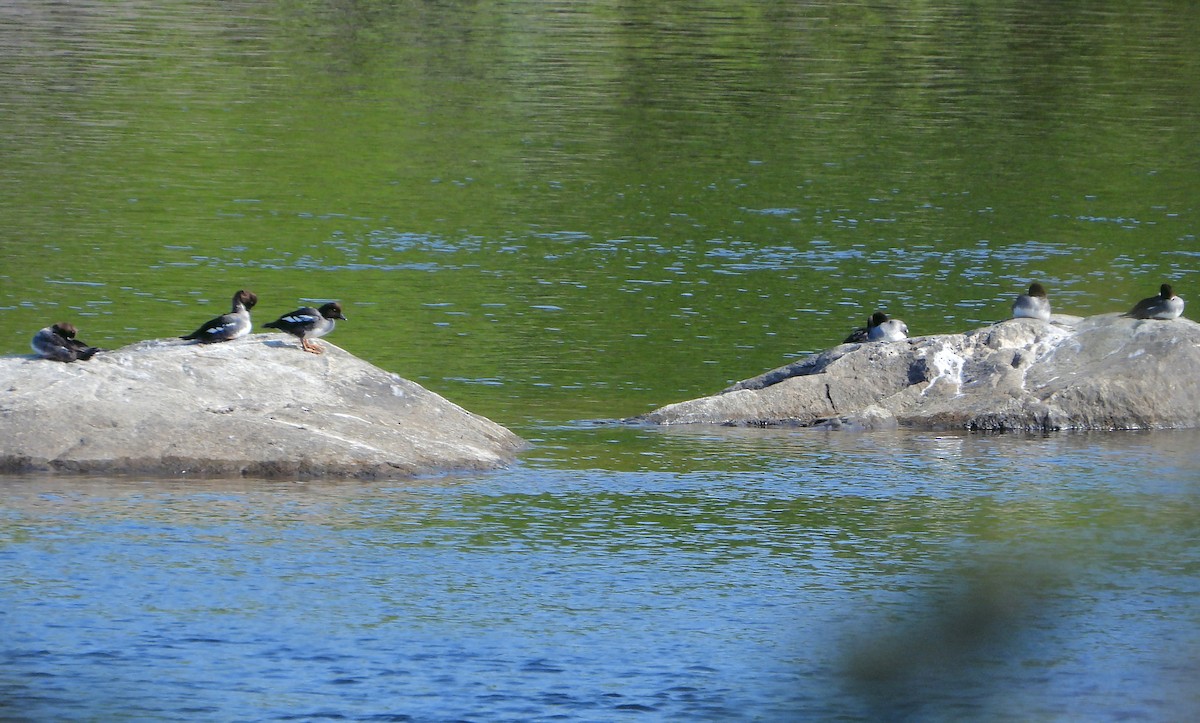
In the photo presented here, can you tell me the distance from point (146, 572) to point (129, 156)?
34.0 m

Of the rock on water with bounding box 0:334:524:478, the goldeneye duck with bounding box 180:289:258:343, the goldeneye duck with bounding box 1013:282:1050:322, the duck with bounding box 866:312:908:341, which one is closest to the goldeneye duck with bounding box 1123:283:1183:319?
the goldeneye duck with bounding box 1013:282:1050:322

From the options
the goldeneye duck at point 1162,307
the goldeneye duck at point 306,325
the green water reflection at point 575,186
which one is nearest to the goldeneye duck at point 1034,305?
the goldeneye duck at point 1162,307

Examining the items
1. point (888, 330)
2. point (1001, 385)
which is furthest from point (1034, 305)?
point (888, 330)

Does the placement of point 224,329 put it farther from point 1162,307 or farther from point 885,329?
point 1162,307

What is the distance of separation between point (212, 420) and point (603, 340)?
1121 cm

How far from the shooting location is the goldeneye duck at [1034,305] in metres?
22.5

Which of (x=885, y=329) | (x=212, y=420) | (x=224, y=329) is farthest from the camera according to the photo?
(x=885, y=329)

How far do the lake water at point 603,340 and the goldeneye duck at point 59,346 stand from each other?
1.52 meters

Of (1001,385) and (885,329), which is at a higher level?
(885,329)

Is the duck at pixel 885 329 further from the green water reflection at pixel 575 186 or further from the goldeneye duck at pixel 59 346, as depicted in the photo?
the goldeneye duck at pixel 59 346

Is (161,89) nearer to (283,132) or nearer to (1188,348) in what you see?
(283,132)

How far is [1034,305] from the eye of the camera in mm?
22547

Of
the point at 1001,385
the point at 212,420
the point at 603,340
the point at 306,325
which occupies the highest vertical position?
the point at 603,340

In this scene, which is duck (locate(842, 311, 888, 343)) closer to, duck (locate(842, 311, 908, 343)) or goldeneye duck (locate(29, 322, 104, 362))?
duck (locate(842, 311, 908, 343))
